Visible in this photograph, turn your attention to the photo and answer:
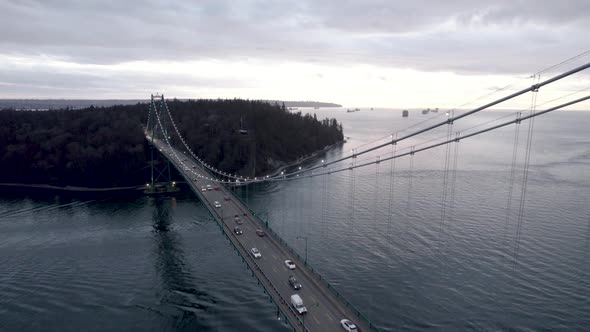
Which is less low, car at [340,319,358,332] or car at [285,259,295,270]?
car at [285,259,295,270]

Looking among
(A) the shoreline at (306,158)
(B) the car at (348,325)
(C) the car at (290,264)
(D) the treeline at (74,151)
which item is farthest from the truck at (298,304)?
(D) the treeline at (74,151)

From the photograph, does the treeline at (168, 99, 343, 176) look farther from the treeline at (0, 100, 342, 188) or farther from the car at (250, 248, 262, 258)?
the car at (250, 248, 262, 258)

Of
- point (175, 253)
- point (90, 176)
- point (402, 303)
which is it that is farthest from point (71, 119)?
point (402, 303)

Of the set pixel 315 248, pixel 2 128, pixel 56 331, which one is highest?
pixel 2 128

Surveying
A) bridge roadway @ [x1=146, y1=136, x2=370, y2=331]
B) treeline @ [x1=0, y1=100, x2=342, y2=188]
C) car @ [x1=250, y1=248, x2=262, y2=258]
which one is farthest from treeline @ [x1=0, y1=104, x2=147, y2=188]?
car @ [x1=250, y1=248, x2=262, y2=258]

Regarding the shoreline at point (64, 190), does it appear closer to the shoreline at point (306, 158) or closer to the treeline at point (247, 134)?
the treeline at point (247, 134)

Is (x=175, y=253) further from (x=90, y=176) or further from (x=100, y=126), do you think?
(x=100, y=126)
